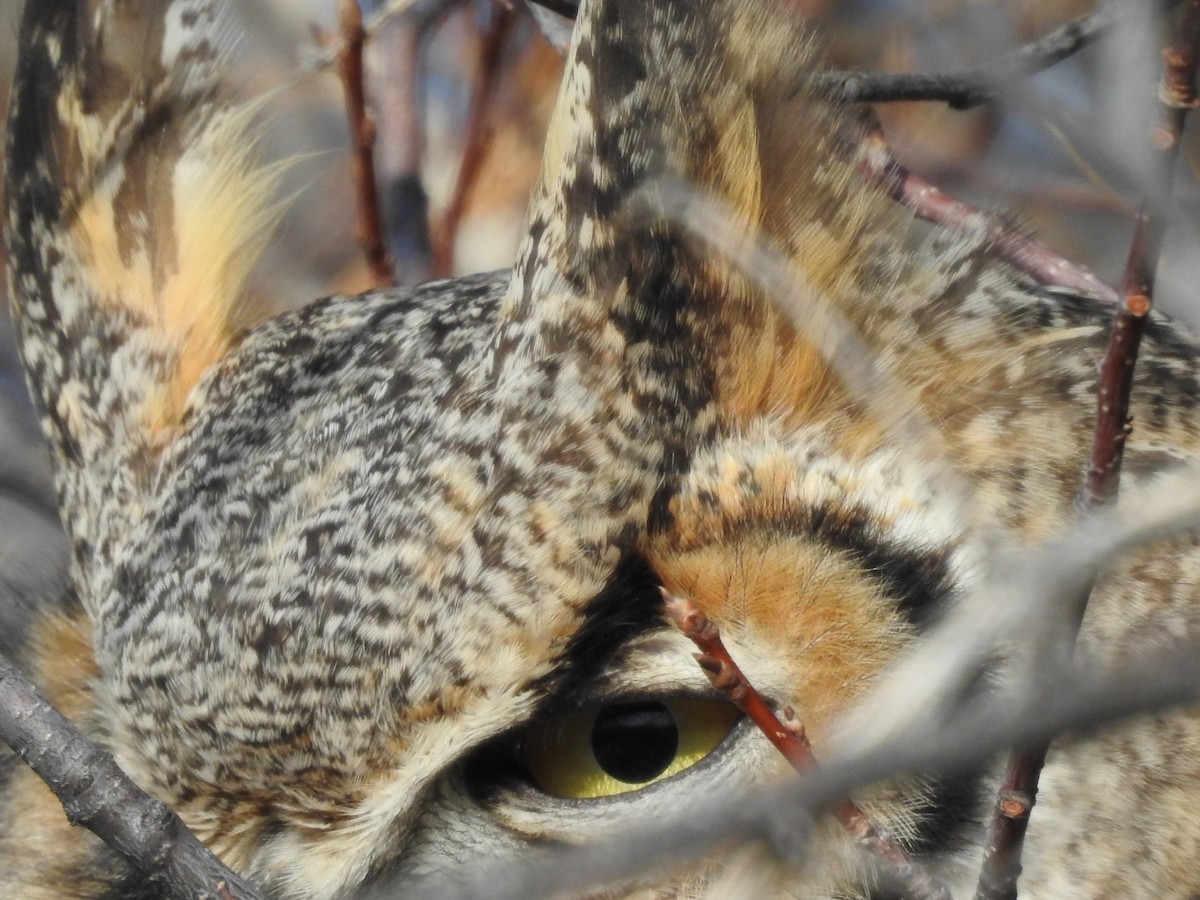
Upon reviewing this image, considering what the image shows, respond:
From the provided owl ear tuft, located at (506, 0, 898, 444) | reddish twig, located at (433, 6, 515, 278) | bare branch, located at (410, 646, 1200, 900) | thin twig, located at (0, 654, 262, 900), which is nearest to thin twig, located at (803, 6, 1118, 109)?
owl ear tuft, located at (506, 0, 898, 444)

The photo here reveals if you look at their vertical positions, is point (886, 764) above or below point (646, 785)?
above

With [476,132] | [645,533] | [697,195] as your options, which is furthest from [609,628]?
[476,132]

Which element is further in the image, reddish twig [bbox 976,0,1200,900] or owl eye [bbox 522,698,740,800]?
owl eye [bbox 522,698,740,800]

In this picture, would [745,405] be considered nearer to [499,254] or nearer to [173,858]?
[173,858]

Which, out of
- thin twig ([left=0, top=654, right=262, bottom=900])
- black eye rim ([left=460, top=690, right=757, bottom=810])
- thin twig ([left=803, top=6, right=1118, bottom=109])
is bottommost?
black eye rim ([left=460, top=690, right=757, bottom=810])

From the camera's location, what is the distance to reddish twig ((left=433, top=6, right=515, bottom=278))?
9.46ft

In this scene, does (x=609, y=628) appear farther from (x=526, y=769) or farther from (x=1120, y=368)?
(x=1120, y=368)

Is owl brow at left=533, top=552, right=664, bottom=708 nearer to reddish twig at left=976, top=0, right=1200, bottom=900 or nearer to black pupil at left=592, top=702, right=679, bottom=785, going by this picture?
black pupil at left=592, top=702, right=679, bottom=785

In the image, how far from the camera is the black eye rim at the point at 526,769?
1276 mm

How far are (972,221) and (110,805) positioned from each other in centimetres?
90

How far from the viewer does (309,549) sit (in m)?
1.31

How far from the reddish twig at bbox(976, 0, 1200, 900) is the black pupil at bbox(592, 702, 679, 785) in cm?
37

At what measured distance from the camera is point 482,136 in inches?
120

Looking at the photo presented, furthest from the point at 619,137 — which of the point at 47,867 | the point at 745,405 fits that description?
the point at 47,867
